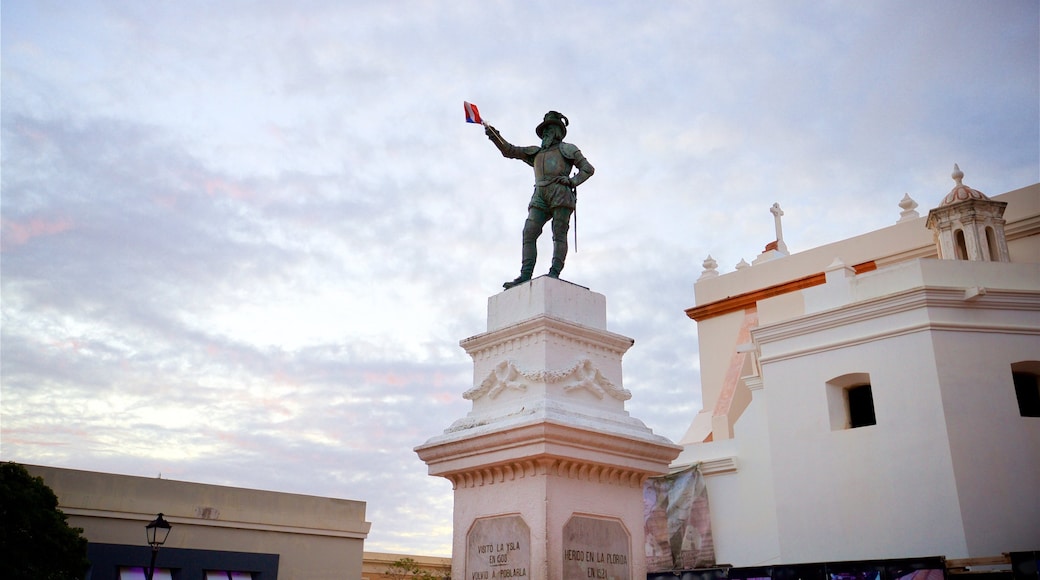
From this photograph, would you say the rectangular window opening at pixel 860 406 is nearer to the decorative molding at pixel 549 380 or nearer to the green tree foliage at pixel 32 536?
the decorative molding at pixel 549 380

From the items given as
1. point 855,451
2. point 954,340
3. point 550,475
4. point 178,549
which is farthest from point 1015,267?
point 178,549

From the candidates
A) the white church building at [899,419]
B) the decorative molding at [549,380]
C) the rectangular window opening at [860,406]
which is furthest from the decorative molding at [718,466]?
the decorative molding at [549,380]

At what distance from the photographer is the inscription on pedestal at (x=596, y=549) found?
310 inches

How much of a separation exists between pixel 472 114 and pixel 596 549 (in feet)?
15.1

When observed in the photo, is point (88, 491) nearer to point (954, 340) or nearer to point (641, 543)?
point (641, 543)

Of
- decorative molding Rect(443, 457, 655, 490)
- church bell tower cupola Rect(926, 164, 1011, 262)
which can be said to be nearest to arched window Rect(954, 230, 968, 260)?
church bell tower cupola Rect(926, 164, 1011, 262)

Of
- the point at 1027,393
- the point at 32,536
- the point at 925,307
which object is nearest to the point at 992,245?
the point at 1027,393

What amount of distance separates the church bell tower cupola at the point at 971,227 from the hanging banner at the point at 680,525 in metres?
7.93

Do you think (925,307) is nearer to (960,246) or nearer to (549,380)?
(960,246)

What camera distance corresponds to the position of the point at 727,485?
2022cm

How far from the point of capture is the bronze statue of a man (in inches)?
370

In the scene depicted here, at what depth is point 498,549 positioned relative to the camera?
8.07 m

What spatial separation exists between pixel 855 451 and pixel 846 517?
1.33 meters

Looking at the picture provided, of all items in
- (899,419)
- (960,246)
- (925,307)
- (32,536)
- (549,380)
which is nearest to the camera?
(549,380)
